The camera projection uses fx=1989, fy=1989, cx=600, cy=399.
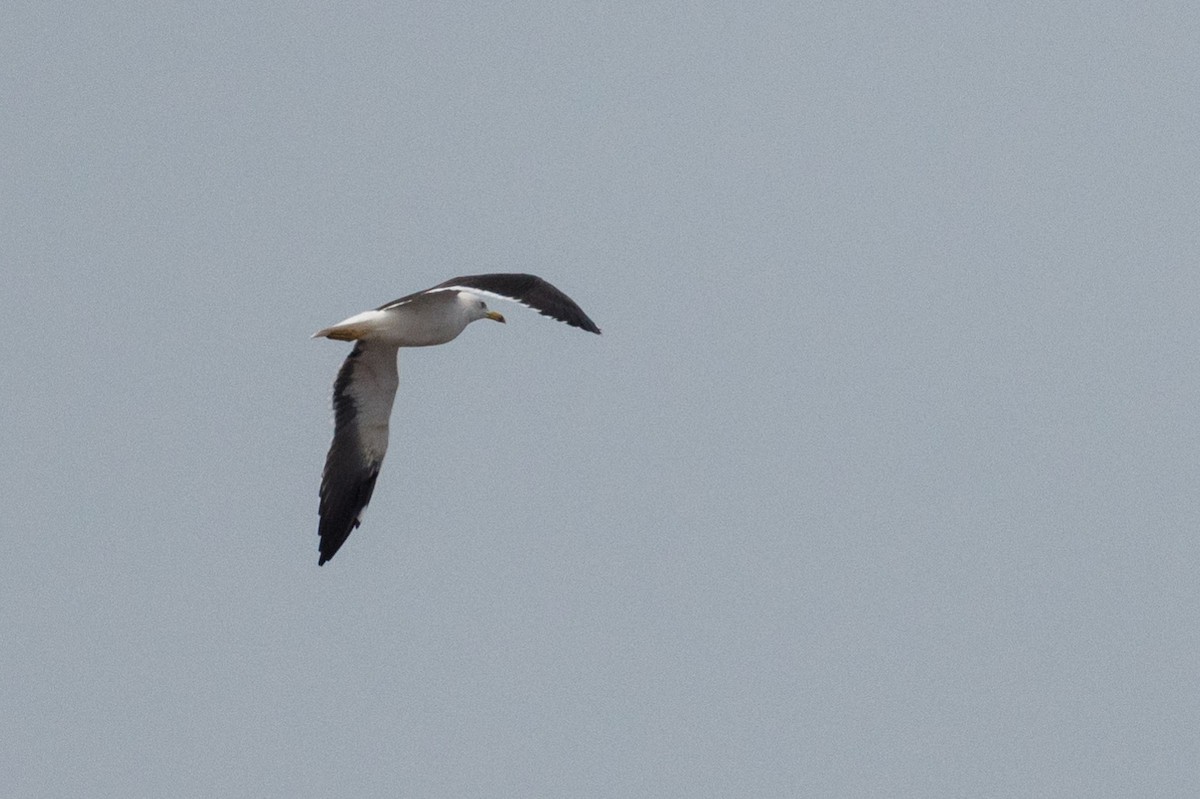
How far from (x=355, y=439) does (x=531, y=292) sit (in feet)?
12.9

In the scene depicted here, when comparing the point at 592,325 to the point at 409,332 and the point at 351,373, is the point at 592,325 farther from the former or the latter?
the point at 351,373

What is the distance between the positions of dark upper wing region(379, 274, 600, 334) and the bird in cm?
91

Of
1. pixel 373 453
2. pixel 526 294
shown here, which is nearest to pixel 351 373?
pixel 373 453

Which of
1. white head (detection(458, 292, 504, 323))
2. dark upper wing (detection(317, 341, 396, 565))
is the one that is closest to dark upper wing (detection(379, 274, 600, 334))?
white head (detection(458, 292, 504, 323))

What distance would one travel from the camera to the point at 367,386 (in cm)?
2109

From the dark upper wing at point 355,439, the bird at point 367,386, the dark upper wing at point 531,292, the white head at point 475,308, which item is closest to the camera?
the dark upper wing at point 531,292

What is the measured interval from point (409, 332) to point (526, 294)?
210 cm

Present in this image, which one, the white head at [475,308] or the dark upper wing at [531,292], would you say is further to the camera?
the white head at [475,308]

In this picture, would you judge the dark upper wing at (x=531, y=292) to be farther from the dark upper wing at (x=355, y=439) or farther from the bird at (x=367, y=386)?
the dark upper wing at (x=355, y=439)

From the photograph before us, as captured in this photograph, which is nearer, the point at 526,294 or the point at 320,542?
the point at 526,294

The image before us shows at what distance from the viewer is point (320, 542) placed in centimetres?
2075

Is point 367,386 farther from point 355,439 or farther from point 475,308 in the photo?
point 475,308

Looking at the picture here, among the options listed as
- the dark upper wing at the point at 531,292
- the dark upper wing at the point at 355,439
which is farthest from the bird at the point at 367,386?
the dark upper wing at the point at 531,292

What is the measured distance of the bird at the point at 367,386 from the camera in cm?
1961
